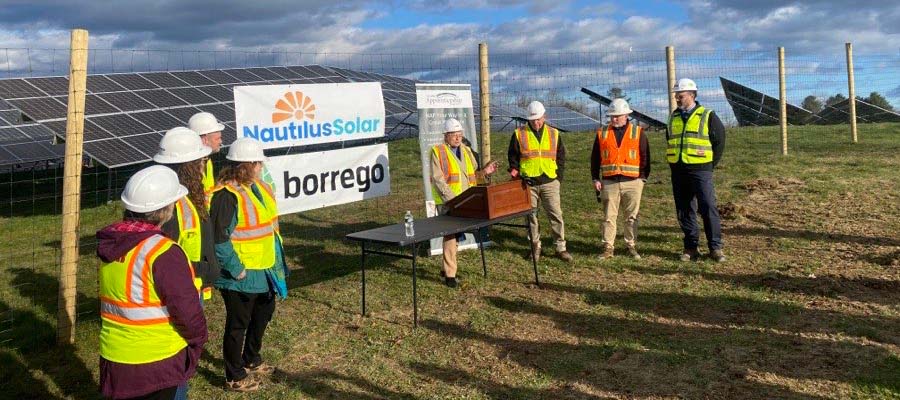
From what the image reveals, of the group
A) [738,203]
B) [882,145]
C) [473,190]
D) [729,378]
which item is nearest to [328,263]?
[473,190]

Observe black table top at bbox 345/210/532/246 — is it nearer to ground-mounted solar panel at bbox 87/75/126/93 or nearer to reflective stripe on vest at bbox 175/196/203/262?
reflective stripe on vest at bbox 175/196/203/262

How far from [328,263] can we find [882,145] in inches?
513

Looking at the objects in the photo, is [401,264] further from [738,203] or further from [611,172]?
[738,203]

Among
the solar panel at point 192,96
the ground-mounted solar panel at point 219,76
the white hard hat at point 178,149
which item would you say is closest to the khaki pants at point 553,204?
the white hard hat at point 178,149

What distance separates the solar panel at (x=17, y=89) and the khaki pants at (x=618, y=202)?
11.1 metres

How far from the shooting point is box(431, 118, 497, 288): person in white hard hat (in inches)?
283

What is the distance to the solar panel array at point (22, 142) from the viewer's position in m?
17.4

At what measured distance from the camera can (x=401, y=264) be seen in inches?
324

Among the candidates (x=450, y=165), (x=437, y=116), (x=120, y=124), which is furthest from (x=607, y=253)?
(x=120, y=124)

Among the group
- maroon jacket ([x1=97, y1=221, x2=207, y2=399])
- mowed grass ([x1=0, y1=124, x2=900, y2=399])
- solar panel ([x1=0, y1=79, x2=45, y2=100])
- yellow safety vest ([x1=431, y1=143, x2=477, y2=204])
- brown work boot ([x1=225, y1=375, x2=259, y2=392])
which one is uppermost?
solar panel ([x1=0, y1=79, x2=45, y2=100])

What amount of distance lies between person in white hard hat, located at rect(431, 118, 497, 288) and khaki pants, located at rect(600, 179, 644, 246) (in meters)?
1.66

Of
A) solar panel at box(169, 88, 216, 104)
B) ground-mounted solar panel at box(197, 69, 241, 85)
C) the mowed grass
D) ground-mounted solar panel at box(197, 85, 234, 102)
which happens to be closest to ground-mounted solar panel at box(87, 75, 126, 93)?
solar panel at box(169, 88, 216, 104)

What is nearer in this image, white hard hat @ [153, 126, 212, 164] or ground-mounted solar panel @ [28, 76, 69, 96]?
white hard hat @ [153, 126, 212, 164]

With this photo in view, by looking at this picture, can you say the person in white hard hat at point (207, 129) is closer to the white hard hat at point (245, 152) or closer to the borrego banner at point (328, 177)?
the white hard hat at point (245, 152)
